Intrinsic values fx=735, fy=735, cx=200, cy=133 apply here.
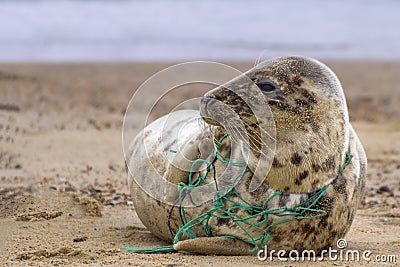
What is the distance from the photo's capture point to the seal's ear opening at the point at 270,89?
168 inches

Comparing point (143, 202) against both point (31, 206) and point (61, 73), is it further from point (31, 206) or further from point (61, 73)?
point (61, 73)

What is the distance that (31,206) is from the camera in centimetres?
612

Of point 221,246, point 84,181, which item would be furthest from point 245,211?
point 84,181

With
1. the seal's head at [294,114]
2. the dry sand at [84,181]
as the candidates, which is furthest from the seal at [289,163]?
the dry sand at [84,181]

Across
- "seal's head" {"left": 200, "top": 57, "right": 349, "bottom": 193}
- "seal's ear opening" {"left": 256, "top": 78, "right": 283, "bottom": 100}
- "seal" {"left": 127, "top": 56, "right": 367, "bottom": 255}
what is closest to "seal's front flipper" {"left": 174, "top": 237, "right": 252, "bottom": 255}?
"seal" {"left": 127, "top": 56, "right": 367, "bottom": 255}

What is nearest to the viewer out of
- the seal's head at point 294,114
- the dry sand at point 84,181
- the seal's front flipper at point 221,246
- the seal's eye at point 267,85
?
the seal's head at point 294,114

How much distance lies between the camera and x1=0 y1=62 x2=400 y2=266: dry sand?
477 cm

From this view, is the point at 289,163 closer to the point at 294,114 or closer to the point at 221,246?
the point at 294,114

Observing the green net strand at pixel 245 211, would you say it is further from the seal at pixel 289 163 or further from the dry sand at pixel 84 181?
the dry sand at pixel 84 181

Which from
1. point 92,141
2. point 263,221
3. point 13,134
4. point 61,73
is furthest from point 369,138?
point 61,73

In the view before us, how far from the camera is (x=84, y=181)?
775 centimetres

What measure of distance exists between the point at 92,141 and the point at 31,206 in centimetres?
480

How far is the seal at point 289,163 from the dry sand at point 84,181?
7.4 inches

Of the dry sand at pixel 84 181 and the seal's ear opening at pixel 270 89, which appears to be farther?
the dry sand at pixel 84 181
